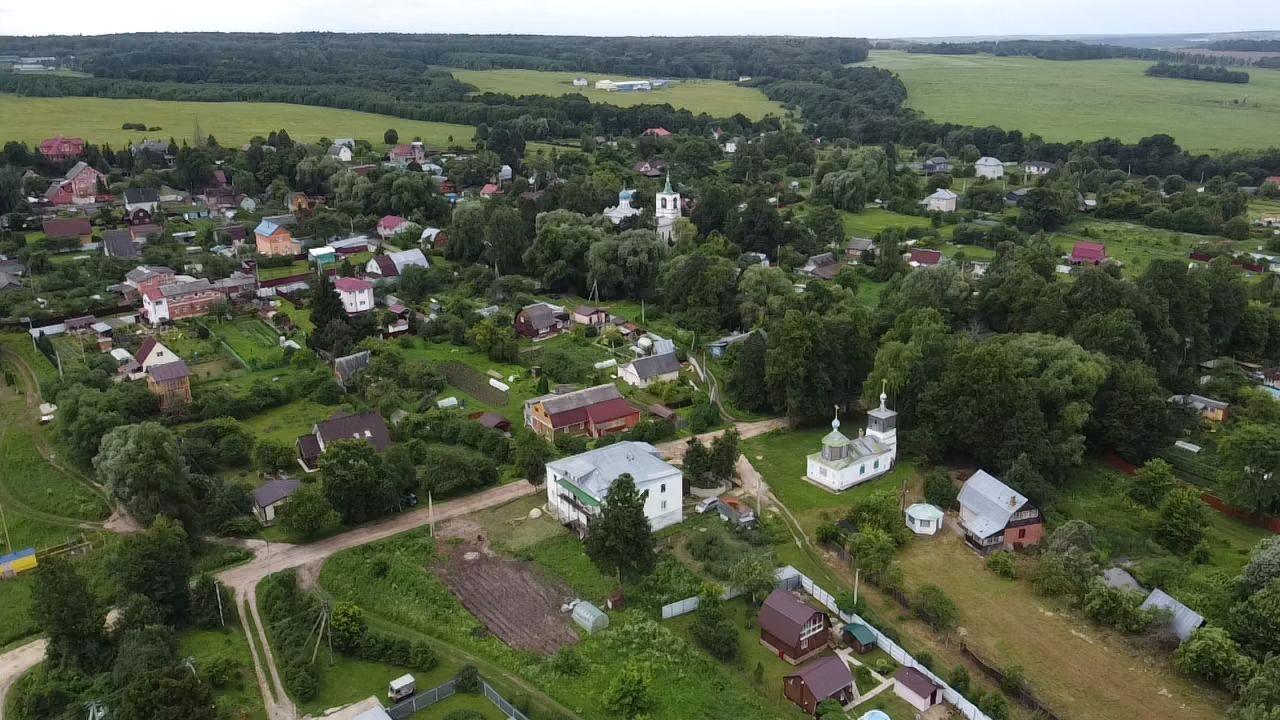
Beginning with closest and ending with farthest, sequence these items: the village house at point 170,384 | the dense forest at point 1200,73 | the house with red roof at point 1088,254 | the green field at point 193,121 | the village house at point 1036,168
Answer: the village house at point 170,384, the house with red roof at point 1088,254, the village house at point 1036,168, the green field at point 193,121, the dense forest at point 1200,73

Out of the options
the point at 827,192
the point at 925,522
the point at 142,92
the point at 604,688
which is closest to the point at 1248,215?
the point at 827,192

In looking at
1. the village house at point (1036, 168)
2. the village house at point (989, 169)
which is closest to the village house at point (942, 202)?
the village house at point (989, 169)

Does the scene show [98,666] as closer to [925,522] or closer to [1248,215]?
[925,522]

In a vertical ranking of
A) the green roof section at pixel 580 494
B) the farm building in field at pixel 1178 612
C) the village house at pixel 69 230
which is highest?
the village house at pixel 69 230

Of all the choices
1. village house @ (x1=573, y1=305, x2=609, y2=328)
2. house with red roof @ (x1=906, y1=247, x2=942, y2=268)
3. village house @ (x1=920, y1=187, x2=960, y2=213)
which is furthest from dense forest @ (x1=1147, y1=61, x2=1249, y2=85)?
village house @ (x1=573, y1=305, x2=609, y2=328)

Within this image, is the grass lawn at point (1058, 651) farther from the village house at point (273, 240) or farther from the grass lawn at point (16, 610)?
the village house at point (273, 240)

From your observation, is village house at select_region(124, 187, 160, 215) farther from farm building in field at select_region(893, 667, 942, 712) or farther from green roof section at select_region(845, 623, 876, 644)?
farm building in field at select_region(893, 667, 942, 712)
